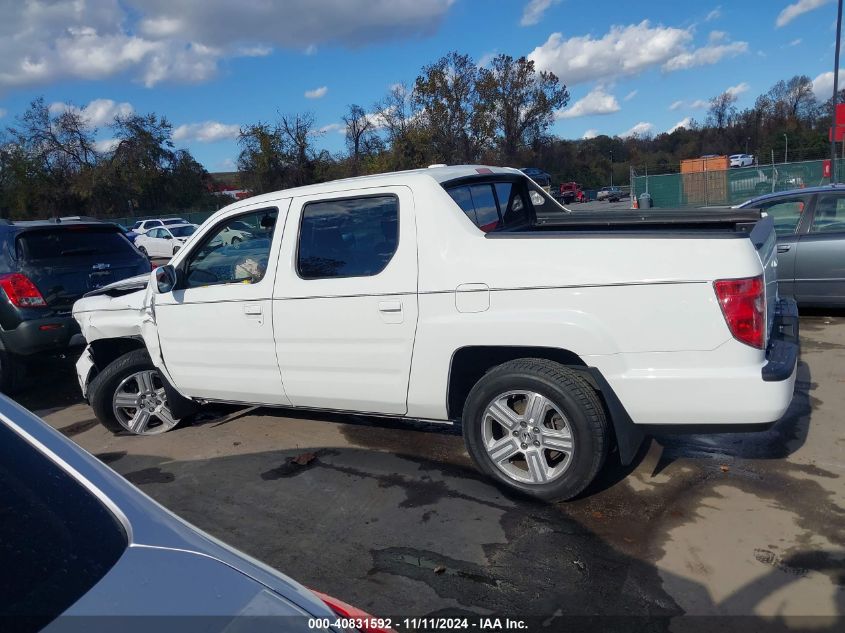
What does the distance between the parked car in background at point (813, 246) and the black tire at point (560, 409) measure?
5279 mm

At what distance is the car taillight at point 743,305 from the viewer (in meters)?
3.12

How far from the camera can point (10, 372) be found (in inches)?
275

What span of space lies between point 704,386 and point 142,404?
177 inches

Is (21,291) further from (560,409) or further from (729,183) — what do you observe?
(729,183)

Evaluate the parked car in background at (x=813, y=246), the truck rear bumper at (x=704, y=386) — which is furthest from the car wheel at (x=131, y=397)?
the parked car in background at (x=813, y=246)

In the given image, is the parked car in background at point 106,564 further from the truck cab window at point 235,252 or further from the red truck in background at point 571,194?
the red truck in background at point 571,194

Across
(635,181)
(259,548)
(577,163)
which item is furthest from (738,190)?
(577,163)

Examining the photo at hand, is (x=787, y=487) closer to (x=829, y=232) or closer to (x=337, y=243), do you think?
(x=337, y=243)

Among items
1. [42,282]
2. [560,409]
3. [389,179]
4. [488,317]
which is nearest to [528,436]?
[560,409]

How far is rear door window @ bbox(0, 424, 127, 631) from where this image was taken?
139cm

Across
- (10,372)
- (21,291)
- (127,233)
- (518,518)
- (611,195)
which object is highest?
(127,233)

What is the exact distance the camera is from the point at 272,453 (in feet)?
16.0

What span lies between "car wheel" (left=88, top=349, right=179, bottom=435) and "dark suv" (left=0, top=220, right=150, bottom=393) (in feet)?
5.02

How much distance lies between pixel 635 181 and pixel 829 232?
2363 centimetres
